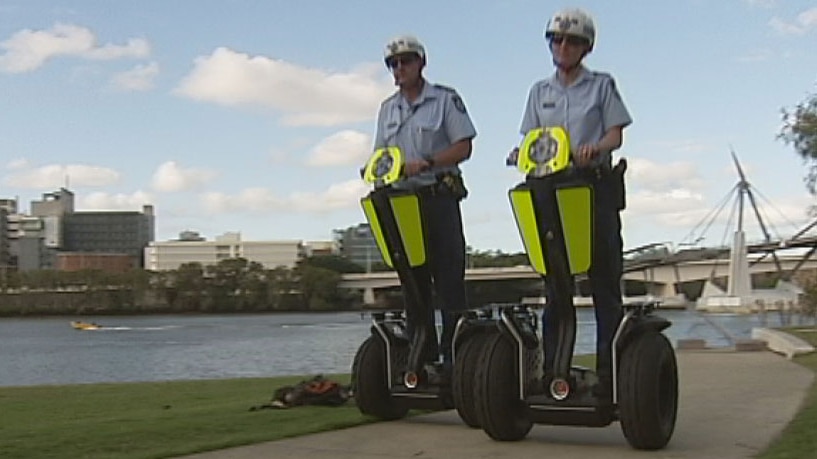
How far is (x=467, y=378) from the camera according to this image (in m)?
7.27

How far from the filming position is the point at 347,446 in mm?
6957

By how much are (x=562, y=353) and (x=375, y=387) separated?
1.71 meters

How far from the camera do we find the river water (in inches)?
1257

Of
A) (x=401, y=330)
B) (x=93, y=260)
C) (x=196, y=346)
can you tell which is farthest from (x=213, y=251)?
(x=401, y=330)

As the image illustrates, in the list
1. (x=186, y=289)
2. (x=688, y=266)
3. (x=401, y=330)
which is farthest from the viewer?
(x=186, y=289)

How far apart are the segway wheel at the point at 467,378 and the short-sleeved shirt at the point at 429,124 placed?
1.32 m

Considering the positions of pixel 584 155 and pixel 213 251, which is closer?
pixel 584 155

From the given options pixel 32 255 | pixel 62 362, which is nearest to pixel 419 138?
pixel 62 362

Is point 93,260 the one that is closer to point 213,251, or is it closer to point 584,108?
point 213,251

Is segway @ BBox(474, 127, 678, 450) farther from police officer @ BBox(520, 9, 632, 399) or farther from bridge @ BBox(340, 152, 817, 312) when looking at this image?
bridge @ BBox(340, 152, 817, 312)

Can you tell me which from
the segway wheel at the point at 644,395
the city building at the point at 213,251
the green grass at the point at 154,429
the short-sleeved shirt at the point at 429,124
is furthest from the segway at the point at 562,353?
the city building at the point at 213,251

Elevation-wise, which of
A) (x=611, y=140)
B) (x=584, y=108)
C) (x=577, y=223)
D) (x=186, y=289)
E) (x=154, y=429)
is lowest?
(x=154, y=429)

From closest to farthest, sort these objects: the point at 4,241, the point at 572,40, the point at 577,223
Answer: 1. the point at 577,223
2. the point at 572,40
3. the point at 4,241

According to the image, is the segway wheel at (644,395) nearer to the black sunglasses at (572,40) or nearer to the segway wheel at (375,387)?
the black sunglasses at (572,40)
